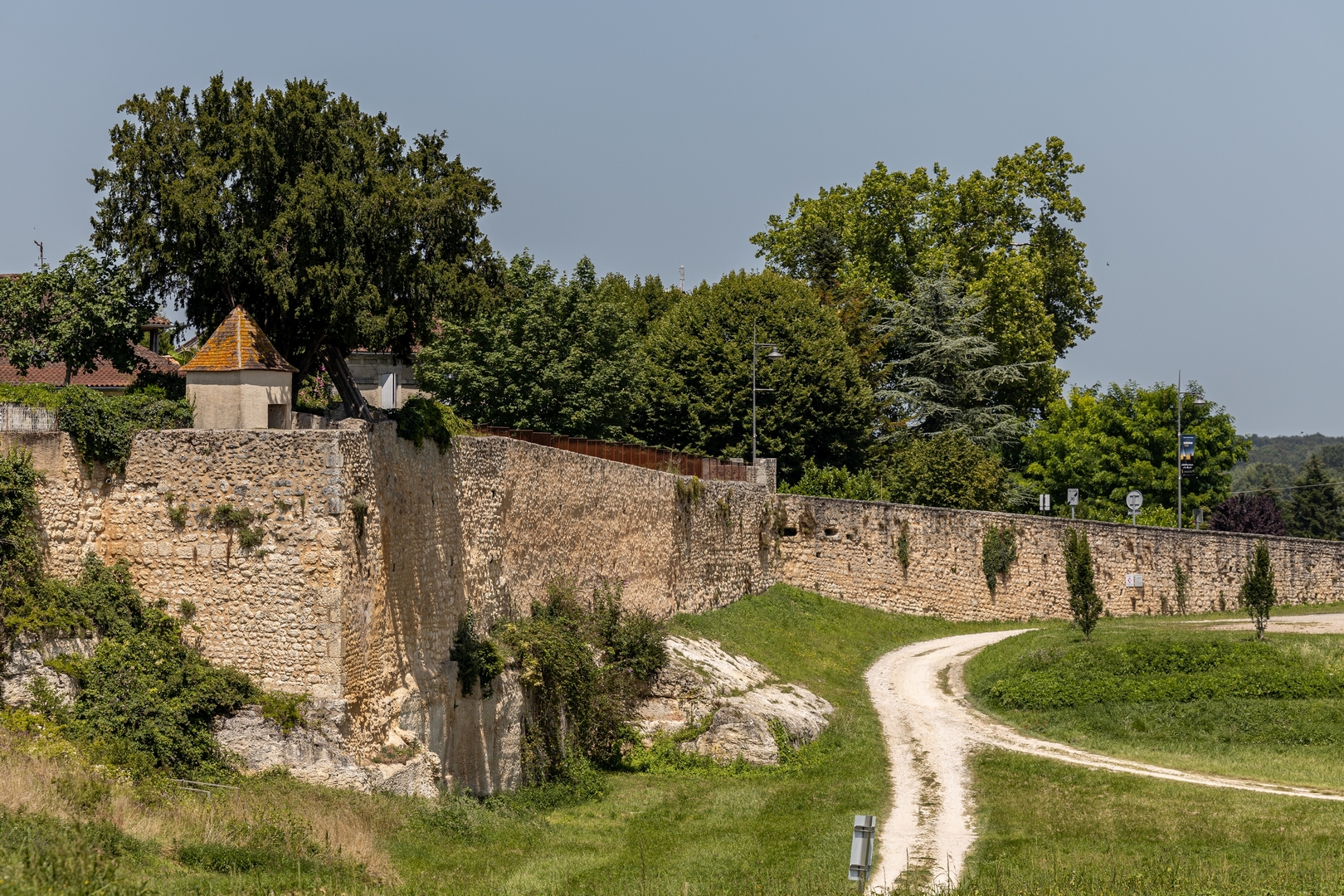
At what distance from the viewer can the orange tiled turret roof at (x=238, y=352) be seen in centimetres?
1870

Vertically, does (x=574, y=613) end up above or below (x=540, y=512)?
below

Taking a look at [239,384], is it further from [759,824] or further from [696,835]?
[759,824]

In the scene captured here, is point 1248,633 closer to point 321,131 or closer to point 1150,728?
point 1150,728

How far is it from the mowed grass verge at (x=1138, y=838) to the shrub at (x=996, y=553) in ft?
63.9

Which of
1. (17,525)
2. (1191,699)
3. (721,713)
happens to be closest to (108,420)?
(17,525)

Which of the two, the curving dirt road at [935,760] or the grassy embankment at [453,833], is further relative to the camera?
the curving dirt road at [935,760]

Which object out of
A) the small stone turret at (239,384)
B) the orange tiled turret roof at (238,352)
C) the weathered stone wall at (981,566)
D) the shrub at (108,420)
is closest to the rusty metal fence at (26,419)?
the shrub at (108,420)

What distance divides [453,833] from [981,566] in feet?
94.6

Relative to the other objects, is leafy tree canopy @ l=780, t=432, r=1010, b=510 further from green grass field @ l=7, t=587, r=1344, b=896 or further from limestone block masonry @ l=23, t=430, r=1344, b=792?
limestone block masonry @ l=23, t=430, r=1344, b=792

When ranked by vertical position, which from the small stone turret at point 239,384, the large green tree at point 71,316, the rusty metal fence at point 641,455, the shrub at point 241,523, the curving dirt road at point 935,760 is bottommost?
the curving dirt road at point 935,760

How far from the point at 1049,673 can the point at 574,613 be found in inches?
455

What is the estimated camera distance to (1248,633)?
114ft

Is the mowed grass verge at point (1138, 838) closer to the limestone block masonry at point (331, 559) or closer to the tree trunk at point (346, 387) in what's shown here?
the limestone block masonry at point (331, 559)

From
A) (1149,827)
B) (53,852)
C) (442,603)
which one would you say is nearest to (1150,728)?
(1149,827)
